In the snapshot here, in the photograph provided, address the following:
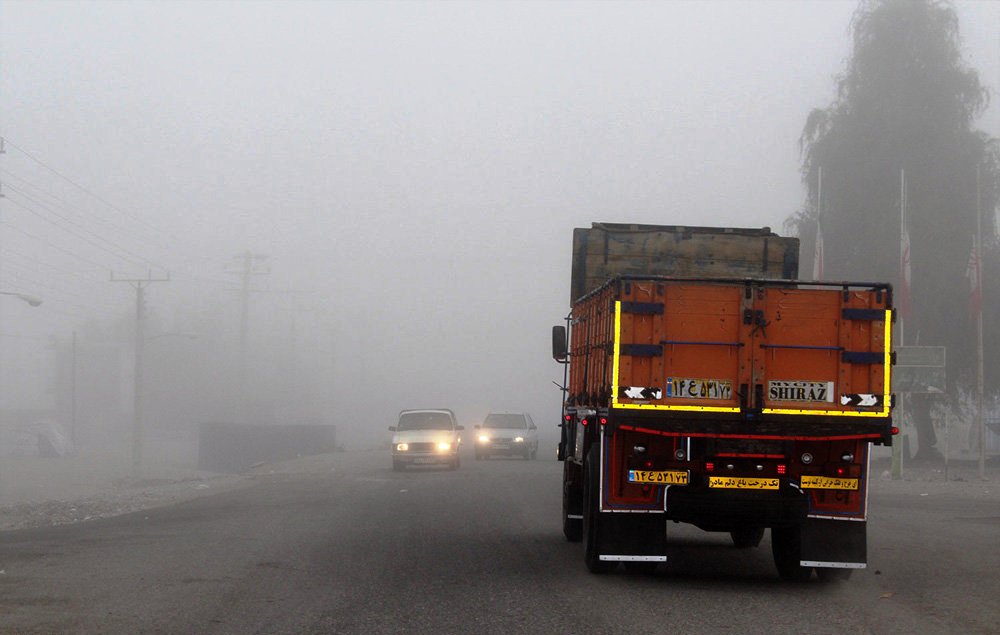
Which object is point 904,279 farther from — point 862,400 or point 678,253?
point 862,400

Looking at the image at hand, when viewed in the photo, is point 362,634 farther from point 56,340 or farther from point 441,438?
point 56,340

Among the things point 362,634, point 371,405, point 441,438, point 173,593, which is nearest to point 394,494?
point 441,438

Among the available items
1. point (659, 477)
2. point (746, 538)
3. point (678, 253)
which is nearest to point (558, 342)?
point (678, 253)

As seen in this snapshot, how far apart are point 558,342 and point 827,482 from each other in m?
4.87

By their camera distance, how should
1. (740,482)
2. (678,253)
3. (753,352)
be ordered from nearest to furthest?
(753,352) < (740,482) < (678,253)

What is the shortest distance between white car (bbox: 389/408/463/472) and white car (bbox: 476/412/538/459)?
9250 millimetres

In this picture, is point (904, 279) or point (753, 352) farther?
point (904, 279)

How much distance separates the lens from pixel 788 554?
12.0 meters

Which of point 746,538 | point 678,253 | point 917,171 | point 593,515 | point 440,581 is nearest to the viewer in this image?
point 440,581

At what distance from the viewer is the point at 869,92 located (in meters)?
46.8

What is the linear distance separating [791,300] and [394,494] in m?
14.8

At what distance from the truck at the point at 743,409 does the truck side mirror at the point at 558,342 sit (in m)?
3.68

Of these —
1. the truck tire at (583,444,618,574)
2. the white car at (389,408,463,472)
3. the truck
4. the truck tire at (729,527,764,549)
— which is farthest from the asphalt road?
the white car at (389,408,463,472)

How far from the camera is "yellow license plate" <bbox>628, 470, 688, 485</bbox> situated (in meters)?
11.3
